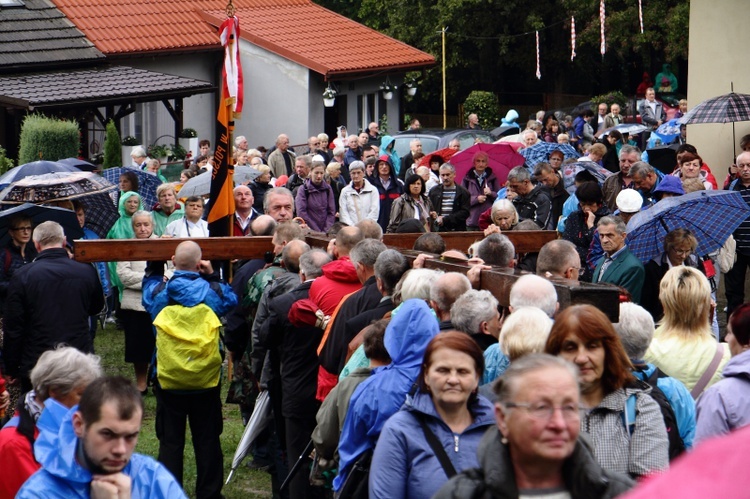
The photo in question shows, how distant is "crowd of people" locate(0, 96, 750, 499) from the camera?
401 centimetres

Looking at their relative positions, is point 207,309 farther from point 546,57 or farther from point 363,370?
point 546,57

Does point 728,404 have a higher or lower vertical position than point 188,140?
lower

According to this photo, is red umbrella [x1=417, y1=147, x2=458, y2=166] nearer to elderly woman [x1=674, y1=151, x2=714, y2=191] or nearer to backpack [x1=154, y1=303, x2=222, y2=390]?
elderly woman [x1=674, y1=151, x2=714, y2=191]

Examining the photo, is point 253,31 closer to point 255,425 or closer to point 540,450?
point 255,425

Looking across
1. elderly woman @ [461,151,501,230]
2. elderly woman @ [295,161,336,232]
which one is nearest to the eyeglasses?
elderly woman @ [461,151,501,230]

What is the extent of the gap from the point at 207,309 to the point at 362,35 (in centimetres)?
2821

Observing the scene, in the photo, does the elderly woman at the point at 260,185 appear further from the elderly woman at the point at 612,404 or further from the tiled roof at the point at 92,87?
the elderly woman at the point at 612,404

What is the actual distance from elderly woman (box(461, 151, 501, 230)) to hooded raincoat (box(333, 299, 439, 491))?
965cm

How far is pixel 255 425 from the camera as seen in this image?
8188mm

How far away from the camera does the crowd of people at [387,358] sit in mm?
4008

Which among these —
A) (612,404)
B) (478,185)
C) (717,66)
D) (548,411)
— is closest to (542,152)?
(478,185)

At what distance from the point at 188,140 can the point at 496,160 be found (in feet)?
43.6

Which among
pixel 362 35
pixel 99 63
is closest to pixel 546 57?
pixel 362 35

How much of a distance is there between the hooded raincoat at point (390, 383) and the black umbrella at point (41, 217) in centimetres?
498
